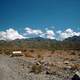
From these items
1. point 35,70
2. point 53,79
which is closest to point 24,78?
point 53,79

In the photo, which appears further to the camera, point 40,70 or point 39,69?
point 39,69

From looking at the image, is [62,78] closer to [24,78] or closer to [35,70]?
[24,78]

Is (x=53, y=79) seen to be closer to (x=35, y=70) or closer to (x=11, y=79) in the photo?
(x=11, y=79)

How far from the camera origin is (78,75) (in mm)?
13555

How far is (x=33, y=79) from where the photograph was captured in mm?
16406

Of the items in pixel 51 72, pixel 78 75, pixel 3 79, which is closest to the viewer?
pixel 78 75

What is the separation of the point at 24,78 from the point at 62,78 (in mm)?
2737

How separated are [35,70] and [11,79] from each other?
4.14 meters

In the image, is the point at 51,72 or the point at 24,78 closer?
the point at 24,78

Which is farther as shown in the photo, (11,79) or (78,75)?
(11,79)

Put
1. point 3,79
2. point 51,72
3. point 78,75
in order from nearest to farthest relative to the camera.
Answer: point 78,75, point 3,79, point 51,72

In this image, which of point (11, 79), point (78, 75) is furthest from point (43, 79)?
point (78, 75)

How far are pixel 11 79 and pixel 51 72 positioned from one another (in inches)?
160

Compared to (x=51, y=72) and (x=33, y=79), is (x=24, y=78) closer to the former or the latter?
(x=33, y=79)
